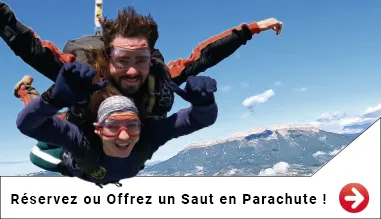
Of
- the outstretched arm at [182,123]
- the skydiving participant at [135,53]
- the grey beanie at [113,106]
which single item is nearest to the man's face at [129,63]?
the skydiving participant at [135,53]

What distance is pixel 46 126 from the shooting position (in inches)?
122

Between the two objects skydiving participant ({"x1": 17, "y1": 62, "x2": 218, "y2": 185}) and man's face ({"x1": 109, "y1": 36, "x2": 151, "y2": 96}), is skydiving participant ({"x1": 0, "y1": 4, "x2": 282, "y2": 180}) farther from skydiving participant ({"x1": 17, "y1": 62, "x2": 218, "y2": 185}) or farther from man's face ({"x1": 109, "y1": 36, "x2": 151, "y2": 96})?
skydiving participant ({"x1": 17, "y1": 62, "x2": 218, "y2": 185})

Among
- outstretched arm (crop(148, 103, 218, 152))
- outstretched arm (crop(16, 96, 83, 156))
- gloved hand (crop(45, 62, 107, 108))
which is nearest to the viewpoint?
gloved hand (crop(45, 62, 107, 108))

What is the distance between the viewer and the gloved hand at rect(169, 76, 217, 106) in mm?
2719

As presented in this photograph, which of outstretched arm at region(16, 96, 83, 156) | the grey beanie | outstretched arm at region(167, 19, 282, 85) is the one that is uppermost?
outstretched arm at region(167, 19, 282, 85)

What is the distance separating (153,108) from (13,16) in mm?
1391

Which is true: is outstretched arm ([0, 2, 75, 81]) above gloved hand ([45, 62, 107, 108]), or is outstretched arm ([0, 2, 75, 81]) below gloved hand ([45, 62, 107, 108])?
above

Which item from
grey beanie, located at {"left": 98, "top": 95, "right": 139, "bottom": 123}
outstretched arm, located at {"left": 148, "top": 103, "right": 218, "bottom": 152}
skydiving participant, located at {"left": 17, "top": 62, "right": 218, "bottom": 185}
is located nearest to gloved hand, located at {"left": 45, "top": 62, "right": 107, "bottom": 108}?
skydiving participant, located at {"left": 17, "top": 62, "right": 218, "bottom": 185}

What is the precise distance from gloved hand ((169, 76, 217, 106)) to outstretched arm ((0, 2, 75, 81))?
44.1 inches

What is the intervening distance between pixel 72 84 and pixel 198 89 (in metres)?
0.84

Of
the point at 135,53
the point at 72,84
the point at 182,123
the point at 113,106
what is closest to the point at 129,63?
the point at 135,53

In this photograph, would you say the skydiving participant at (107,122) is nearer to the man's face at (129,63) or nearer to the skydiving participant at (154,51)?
the man's face at (129,63)

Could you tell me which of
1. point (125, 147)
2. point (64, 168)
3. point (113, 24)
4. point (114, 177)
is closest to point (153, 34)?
point (113, 24)

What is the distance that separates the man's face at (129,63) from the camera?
3.30m
